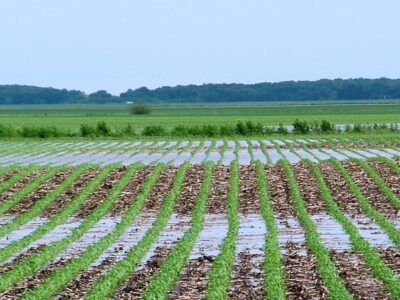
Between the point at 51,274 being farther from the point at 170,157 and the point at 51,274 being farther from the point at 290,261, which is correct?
the point at 170,157

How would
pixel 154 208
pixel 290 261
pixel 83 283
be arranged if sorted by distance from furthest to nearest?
1. pixel 154 208
2. pixel 290 261
3. pixel 83 283

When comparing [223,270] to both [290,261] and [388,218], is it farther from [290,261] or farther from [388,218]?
[388,218]

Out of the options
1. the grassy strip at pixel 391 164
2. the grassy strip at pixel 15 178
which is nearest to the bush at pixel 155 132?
the grassy strip at pixel 391 164

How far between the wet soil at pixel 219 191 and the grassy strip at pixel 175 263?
0.24m

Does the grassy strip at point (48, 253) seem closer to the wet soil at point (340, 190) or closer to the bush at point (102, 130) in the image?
the wet soil at point (340, 190)

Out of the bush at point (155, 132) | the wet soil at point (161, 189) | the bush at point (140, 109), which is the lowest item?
the bush at point (140, 109)

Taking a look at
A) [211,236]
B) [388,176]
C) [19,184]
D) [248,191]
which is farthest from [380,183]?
[19,184]

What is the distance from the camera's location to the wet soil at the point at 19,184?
18.7 meters

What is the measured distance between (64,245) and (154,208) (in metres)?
4.31

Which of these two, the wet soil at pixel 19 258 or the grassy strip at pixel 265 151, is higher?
the wet soil at pixel 19 258

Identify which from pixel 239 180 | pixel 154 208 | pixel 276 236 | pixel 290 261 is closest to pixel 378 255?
pixel 290 261

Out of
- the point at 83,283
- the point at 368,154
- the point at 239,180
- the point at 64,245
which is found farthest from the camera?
the point at 368,154

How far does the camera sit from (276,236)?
12.7 metres

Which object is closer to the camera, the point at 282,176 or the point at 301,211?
the point at 301,211
